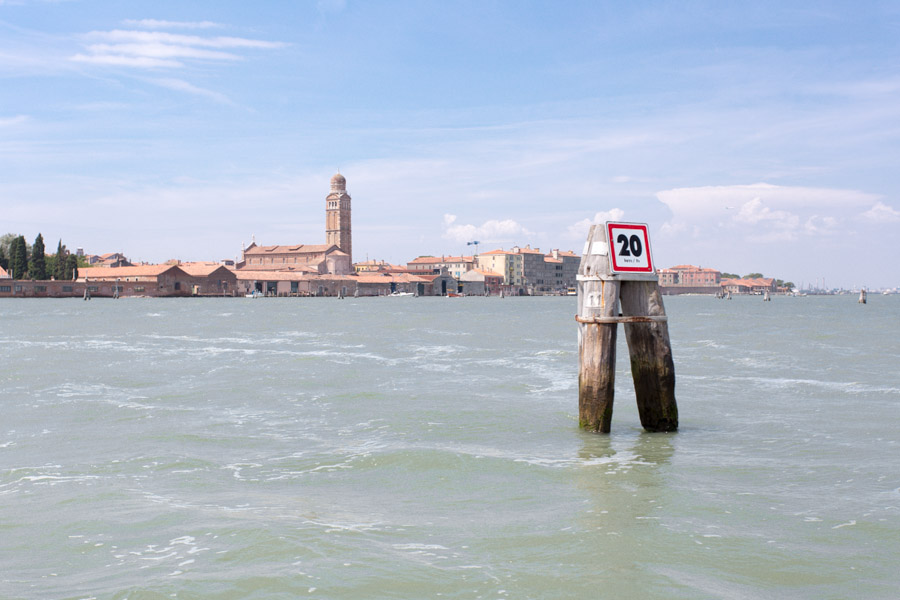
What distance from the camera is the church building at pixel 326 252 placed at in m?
152

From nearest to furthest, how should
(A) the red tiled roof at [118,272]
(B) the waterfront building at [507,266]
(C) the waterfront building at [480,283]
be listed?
(A) the red tiled roof at [118,272], (C) the waterfront building at [480,283], (B) the waterfront building at [507,266]

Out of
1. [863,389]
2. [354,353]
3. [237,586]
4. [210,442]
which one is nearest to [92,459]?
[210,442]

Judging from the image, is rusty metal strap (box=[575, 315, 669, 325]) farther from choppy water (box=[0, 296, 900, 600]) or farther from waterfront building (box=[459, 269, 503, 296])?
waterfront building (box=[459, 269, 503, 296])

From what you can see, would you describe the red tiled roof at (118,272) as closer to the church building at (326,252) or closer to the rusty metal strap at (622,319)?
the church building at (326,252)

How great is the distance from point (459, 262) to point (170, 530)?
567ft

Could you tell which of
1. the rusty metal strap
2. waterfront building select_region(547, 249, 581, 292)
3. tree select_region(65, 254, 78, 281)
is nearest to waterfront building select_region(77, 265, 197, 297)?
tree select_region(65, 254, 78, 281)

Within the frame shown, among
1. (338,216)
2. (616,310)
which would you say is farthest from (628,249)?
(338,216)

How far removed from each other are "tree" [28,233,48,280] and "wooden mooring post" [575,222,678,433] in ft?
362

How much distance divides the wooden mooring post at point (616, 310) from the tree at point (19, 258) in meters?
110

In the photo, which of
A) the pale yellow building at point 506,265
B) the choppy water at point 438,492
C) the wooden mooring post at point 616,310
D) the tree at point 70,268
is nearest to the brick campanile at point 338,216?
the pale yellow building at point 506,265

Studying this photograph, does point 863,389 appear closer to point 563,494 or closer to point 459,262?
point 563,494

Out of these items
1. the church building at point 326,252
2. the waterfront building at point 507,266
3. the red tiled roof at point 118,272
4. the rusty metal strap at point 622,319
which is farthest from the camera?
the waterfront building at point 507,266

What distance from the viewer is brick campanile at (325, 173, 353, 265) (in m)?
164

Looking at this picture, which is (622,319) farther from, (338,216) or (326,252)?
(338,216)
